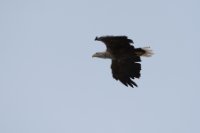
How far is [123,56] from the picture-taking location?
22031mm

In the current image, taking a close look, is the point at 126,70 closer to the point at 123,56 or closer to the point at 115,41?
the point at 123,56

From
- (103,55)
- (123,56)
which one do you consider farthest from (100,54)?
(123,56)

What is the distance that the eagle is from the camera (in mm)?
21297

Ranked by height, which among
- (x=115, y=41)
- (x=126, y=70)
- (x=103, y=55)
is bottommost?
(x=126, y=70)

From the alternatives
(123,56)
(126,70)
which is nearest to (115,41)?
(123,56)

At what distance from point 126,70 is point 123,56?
817 millimetres

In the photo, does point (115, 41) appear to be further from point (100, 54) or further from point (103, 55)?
point (100, 54)

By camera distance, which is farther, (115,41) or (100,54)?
(100,54)

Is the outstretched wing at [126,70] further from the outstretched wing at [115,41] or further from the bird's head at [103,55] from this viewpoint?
A: the outstretched wing at [115,41]

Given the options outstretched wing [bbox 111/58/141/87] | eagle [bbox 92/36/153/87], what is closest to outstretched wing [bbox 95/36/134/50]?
eagle [bbox 92/36/153/87]

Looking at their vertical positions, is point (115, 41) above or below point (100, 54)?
above

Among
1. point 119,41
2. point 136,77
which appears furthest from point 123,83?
point 119,41

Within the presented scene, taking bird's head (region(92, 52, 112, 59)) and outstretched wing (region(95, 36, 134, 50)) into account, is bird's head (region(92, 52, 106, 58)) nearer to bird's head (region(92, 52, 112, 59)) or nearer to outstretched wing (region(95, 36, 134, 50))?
bird's head (region(92, 52, 112, 59))

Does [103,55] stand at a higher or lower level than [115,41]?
lower
